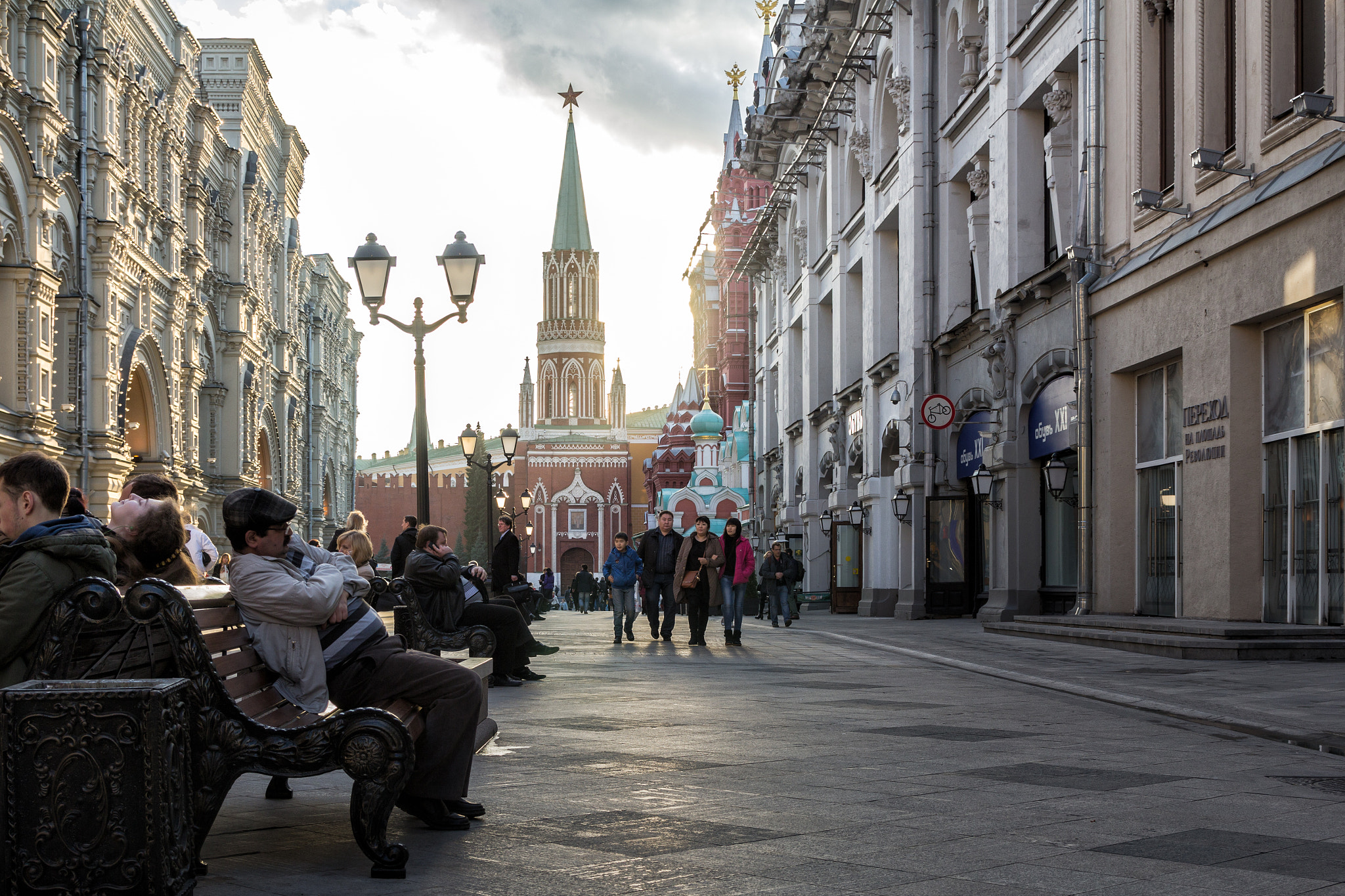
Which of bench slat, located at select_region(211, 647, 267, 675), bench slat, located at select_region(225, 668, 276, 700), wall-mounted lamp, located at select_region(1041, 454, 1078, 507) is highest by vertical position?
wall-mounted lamp, located at select_region(1041, 454, 1078, 507)

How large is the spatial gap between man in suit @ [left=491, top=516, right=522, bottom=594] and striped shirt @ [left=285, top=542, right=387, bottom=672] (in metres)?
13.7

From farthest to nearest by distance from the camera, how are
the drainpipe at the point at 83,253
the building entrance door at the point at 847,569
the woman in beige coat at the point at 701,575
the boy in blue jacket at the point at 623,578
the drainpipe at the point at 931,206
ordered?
the building entrance door at the point at 847,569 < the drainpipe at the point at 83,253 < the drainpipe at the point at 931,206 < the boy in blue jacket at the point at 623,578 < the woman in beige coat at the point at 701,575

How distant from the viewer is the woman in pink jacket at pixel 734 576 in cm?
1900

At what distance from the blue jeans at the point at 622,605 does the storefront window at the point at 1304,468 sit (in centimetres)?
858

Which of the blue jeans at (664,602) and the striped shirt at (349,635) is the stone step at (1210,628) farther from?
the striped shirt at (349,635)

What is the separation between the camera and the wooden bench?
423 cm

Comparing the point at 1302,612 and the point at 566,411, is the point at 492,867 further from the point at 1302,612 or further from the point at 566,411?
the point at 566,411

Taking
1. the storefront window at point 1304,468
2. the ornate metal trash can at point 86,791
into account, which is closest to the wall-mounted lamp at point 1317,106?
the storefront window at point 1304,468

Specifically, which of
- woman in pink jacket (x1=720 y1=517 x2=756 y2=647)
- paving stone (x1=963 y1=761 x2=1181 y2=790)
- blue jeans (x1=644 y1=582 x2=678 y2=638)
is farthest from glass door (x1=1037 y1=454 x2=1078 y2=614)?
paving stone (x1=963 y1=761 x2=1181 y2=790)

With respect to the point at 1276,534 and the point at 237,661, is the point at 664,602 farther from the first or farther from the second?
the point at 237,661

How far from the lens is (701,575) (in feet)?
61.5

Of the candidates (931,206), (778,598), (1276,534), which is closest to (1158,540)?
(1276,534)

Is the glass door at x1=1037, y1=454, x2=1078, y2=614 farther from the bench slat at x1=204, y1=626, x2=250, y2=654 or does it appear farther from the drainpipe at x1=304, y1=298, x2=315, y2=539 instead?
the drainpipe at x1=304, y1=298, x2=315, y2=539

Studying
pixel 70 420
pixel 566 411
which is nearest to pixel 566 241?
pixel 566 411
